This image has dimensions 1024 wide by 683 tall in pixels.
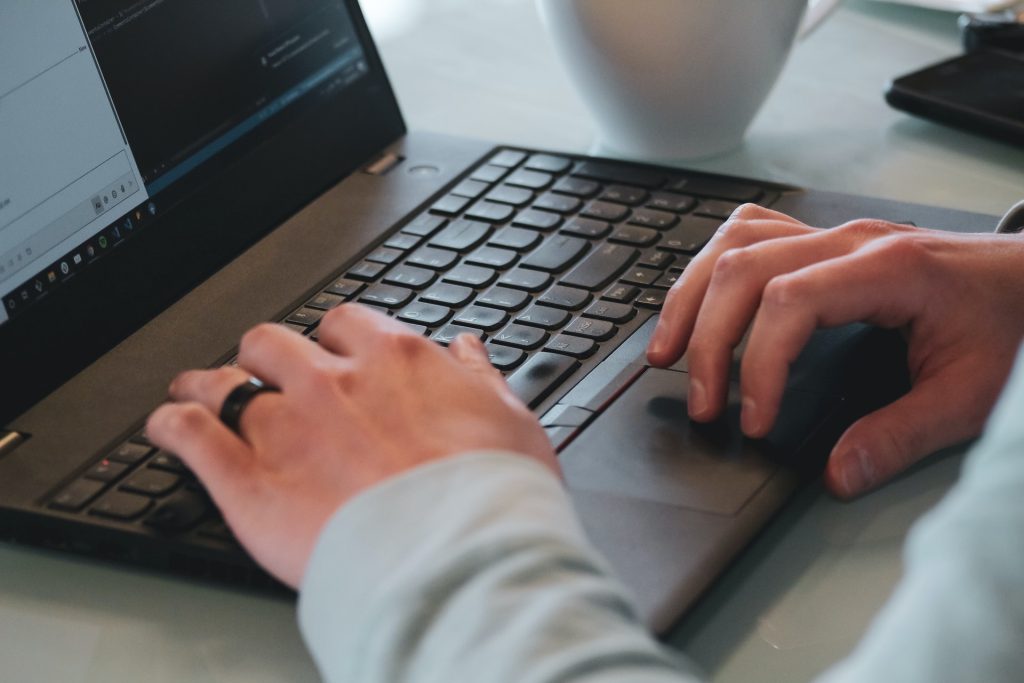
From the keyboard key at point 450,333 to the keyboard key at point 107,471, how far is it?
0.17 metres

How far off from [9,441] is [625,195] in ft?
Result: 1.27

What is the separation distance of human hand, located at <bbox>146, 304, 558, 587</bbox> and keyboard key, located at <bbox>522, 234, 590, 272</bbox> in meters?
0.16

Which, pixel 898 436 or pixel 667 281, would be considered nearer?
pixel 898 436

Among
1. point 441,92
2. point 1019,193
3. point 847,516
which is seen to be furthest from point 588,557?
point 441,92

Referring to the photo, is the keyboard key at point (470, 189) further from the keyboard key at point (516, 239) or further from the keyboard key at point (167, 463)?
the keyboard key at point (167, 463)

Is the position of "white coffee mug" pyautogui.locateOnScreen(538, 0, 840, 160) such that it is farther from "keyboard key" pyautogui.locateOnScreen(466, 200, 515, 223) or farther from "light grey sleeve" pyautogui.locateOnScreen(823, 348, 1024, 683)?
"light grey sleeve" pyautogui.locateOnScreen(823, 348, 1024, 683)

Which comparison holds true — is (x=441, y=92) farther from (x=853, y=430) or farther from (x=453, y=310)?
(x=853, y=430)

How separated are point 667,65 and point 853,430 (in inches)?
14.0

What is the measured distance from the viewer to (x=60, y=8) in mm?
665

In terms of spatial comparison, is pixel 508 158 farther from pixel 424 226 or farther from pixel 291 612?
pixel 291 612

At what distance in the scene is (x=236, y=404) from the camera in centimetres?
55

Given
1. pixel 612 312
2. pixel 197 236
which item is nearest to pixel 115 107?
pixel 197 236

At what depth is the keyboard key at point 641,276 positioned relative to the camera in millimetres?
705

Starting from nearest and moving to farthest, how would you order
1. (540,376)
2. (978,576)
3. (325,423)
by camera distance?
(978,576) < (325,423) < (540,376)
